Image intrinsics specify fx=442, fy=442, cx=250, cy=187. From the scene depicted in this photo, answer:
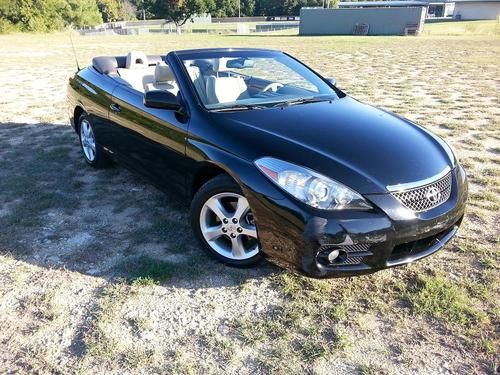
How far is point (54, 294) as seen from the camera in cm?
274

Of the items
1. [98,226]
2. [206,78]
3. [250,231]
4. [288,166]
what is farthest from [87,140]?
[288,166]

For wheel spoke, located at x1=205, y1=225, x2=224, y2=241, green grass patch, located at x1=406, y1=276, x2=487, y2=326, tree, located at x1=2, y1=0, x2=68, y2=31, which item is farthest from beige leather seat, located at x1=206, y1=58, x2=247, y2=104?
tree, located at x1=2, y1=0, x2=68, y2=31

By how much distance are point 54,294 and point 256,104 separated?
1902 mm

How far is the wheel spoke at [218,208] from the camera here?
2.91 meters

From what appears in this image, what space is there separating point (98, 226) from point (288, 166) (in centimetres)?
186

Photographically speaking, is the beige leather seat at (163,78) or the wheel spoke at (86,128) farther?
the wheel spoke at (86,128)

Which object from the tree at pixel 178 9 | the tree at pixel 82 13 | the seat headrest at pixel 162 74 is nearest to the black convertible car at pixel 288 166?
the seat headrest at pixel 162 74

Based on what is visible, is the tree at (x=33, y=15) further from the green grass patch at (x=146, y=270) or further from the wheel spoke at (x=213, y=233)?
the wheel spoke at (x=213, y=233)

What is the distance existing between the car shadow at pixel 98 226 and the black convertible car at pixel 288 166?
9.6 inches

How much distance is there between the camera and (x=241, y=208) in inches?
110

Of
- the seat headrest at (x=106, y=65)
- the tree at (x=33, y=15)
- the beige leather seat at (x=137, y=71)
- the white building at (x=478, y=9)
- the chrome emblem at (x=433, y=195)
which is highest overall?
the seat headrest at (x=106, y=65)

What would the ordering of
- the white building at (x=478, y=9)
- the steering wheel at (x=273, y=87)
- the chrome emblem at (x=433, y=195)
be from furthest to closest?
the white building at (x=478, y=9) < the steering wheel at (x=273, y=87) < the chrome emblem at (x=433, y=195)

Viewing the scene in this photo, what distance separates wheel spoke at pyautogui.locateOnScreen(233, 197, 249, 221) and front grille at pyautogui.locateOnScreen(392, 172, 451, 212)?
89 centimetres

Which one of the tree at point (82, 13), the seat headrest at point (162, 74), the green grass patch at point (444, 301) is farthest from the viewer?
the tree at point (82, 13)
